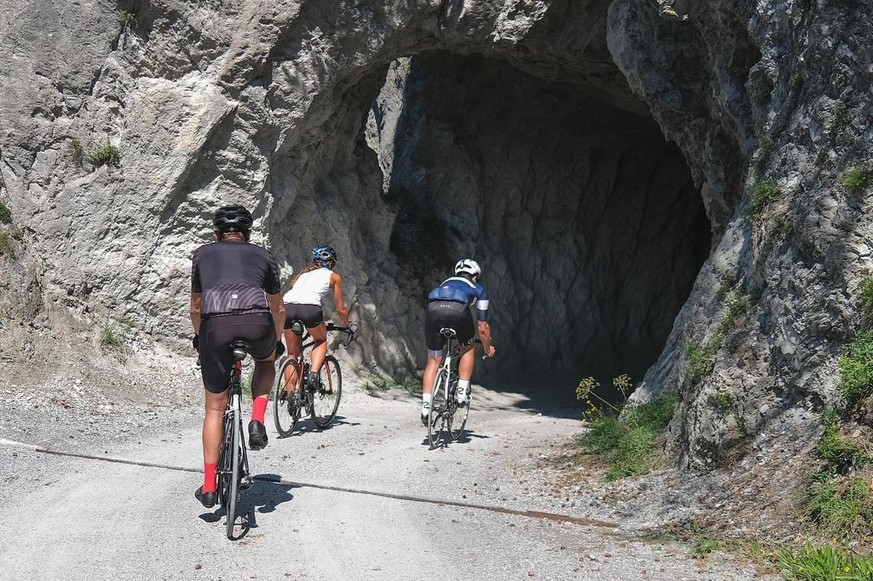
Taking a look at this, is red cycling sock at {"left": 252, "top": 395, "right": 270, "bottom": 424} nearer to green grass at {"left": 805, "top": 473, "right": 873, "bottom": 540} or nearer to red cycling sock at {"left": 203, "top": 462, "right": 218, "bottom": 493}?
red cycling sock at {"left": 203, "top": 462, "right": 218, "bottom": 493}

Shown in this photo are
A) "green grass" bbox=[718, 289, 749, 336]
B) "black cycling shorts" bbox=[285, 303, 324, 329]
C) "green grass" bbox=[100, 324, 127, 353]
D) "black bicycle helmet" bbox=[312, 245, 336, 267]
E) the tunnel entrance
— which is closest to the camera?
"green grass" bbox=[718, 289, 749, 336]

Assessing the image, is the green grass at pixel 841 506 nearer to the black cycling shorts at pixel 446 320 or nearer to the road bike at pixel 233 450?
the road bike at pixel 233 450

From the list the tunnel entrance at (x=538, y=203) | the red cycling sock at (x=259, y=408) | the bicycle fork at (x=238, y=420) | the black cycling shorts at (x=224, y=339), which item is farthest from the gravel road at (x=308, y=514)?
the tunnel entrance at (x=538, y=203)

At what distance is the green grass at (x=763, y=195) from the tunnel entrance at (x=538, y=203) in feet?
29.7

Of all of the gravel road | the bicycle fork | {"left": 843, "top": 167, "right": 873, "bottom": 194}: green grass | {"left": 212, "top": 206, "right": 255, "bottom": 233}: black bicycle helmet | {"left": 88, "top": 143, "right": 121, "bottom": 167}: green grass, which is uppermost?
{"left": 88, "top": 143, "right": 121, "bottom": 167}: green grass

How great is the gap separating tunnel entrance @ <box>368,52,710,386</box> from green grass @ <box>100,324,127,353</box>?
571cm

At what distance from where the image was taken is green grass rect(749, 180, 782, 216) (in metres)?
7.39

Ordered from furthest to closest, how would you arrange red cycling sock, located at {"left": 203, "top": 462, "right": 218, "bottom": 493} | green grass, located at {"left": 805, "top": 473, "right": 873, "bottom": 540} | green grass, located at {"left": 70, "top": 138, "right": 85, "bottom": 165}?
green grass, located at {"left": 70, "top": 138, "right": 85, "bottom": 165} → red cycling sock, located at {"left": 203, "top": 462, "right": 218, "bottom": 493} → green grass, located at {"left": 805, "top": 473, "right": 873, "bottom": 540}

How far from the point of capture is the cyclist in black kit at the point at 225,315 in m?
5.36

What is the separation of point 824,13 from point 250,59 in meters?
8.00

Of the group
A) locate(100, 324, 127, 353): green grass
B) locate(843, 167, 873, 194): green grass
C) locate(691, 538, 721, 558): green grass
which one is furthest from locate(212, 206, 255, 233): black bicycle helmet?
locate(100, 324, 127, 353): green grass

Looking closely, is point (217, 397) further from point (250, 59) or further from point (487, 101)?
point (487, 101)

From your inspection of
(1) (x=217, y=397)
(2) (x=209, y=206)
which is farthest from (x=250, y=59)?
(1) (x=217, y=397)

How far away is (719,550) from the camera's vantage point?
17.1 ft
